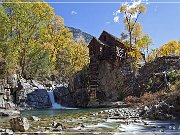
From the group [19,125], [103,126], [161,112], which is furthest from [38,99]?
[19,125]

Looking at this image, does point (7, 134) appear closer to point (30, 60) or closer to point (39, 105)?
point (39, 105)

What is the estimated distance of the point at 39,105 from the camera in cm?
5188

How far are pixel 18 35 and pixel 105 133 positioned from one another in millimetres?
43632

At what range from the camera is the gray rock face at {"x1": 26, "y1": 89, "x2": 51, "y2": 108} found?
169 feet

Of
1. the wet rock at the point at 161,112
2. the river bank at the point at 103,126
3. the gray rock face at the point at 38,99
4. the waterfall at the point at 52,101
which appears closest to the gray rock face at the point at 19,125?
the river bank at the point at 103,126

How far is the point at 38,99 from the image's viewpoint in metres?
53.1

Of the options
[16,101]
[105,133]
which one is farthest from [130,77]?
[105,133]

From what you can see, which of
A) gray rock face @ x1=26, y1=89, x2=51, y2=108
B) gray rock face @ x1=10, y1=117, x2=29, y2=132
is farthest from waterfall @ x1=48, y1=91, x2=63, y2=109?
gray rock face @ x1=10, y1=117, x2=29, y2=132

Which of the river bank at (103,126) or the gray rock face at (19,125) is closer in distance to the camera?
the gray rock face at (19,125)

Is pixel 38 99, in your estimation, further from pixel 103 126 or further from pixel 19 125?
pixel 19 125

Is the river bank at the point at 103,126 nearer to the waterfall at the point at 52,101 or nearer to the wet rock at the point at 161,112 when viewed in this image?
the wet rock at the point at 161,112

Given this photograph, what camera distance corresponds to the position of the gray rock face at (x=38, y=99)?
5144 cm

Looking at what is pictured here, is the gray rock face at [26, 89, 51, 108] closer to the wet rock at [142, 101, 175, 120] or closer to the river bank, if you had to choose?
the river bank

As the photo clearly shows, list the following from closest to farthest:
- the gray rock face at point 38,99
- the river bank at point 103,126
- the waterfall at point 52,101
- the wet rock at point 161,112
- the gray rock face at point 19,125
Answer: the gray rock face at point 19,125 → the river bank at point 103,126 → the wet rock at point 161,112 → the gray rock face at point 38,99 → the waterfall at point 52,101
